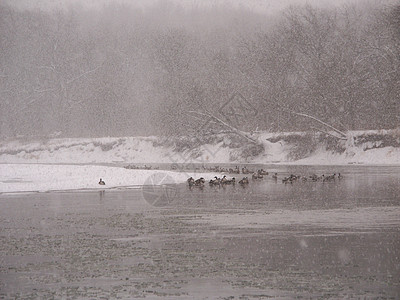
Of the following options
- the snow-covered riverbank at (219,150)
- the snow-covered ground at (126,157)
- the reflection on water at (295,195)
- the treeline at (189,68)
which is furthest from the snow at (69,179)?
the treeline at (189,68)

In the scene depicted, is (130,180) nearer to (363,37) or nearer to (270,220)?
(270,220)

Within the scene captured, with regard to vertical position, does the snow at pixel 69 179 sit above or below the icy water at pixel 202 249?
above

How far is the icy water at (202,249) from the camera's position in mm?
9195

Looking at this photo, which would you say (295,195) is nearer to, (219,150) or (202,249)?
(202,249)

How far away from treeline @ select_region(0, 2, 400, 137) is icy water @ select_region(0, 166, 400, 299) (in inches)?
1645

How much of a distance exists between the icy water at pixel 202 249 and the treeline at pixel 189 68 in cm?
4178

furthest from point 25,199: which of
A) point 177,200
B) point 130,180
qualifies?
point 130,180

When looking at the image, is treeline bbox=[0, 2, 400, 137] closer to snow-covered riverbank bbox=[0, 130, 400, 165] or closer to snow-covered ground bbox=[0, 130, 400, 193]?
snow-covered riverbank bbox=[0, 130, 400, 165]

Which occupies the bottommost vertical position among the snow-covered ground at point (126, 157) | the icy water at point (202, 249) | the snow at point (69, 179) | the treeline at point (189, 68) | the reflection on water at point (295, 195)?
the icy water at point (202, 249)

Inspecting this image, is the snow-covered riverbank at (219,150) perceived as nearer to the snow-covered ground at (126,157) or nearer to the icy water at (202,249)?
the snow-covered ground at (126,157)

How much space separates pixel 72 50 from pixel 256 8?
26686 millimetres

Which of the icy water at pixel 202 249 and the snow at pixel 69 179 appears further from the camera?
the snow at pixel 69 179

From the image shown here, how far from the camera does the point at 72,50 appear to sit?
3610 inches

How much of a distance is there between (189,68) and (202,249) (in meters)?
71.8
